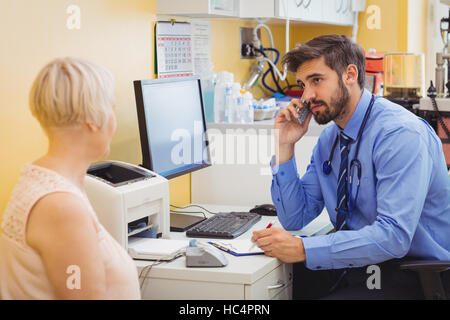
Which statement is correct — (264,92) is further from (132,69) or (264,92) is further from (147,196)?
(147,196)

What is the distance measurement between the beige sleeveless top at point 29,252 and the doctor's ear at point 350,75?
41.0 inches

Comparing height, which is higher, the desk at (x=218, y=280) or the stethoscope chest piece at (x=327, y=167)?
the stethoscope chest piece at (x=327, y=167)

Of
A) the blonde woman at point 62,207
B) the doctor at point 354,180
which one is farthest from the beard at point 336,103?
the blonde woman at point 62,207

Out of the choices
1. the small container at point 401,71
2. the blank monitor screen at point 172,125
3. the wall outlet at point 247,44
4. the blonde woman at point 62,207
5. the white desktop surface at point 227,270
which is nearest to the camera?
the blonde woman at point 62,207

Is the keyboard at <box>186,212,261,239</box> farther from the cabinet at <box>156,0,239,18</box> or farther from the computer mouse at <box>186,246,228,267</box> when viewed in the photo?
the cabinet at <box>156,0,239,18</box>

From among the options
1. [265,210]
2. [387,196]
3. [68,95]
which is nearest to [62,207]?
[68,95]

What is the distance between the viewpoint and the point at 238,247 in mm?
1992

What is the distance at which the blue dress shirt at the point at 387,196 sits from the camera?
6.22ft

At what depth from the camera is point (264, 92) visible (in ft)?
13.0

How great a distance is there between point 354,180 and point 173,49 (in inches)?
40.7

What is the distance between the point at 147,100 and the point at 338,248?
2.57ft

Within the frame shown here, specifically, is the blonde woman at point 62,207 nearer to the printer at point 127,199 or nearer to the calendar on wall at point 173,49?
the printer at point 127,199

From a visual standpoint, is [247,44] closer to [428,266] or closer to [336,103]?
[336,103]
